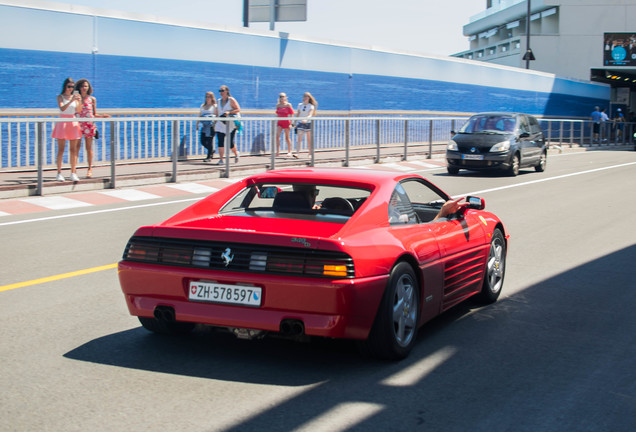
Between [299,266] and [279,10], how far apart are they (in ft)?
78.5

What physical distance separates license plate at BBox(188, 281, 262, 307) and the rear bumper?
3cm

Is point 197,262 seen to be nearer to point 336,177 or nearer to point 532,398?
point 336,177

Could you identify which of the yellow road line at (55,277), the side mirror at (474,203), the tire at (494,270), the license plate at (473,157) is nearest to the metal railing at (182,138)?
the license plate at (473,157)

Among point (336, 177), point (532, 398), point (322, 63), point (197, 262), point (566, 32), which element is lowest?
point (532, 398)

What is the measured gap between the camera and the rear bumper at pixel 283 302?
4.79 m

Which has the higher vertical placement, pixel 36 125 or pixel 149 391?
pixel 36 125

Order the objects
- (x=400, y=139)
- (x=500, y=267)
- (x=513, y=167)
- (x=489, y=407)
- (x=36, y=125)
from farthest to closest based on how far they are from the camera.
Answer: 1. (x=400, y=139)
2. (x=513, y=167)
3. (x=36, y=125)
4. (x=500, y=267)
5. (x=489, y=407)

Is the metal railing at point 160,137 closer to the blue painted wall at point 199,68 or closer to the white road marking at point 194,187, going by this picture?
the white road marking at point 194,187

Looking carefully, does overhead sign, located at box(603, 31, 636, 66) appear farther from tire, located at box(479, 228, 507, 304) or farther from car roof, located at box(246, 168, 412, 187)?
car roof, located at box(246, 168, 412, 187)

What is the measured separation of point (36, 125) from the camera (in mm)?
13891

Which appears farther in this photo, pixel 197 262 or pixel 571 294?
pixel 571 294

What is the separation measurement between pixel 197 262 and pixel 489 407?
1.83m

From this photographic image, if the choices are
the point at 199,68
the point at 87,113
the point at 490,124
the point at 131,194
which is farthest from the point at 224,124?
the point at 490,124

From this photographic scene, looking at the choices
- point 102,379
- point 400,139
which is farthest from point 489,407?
point 400,139
